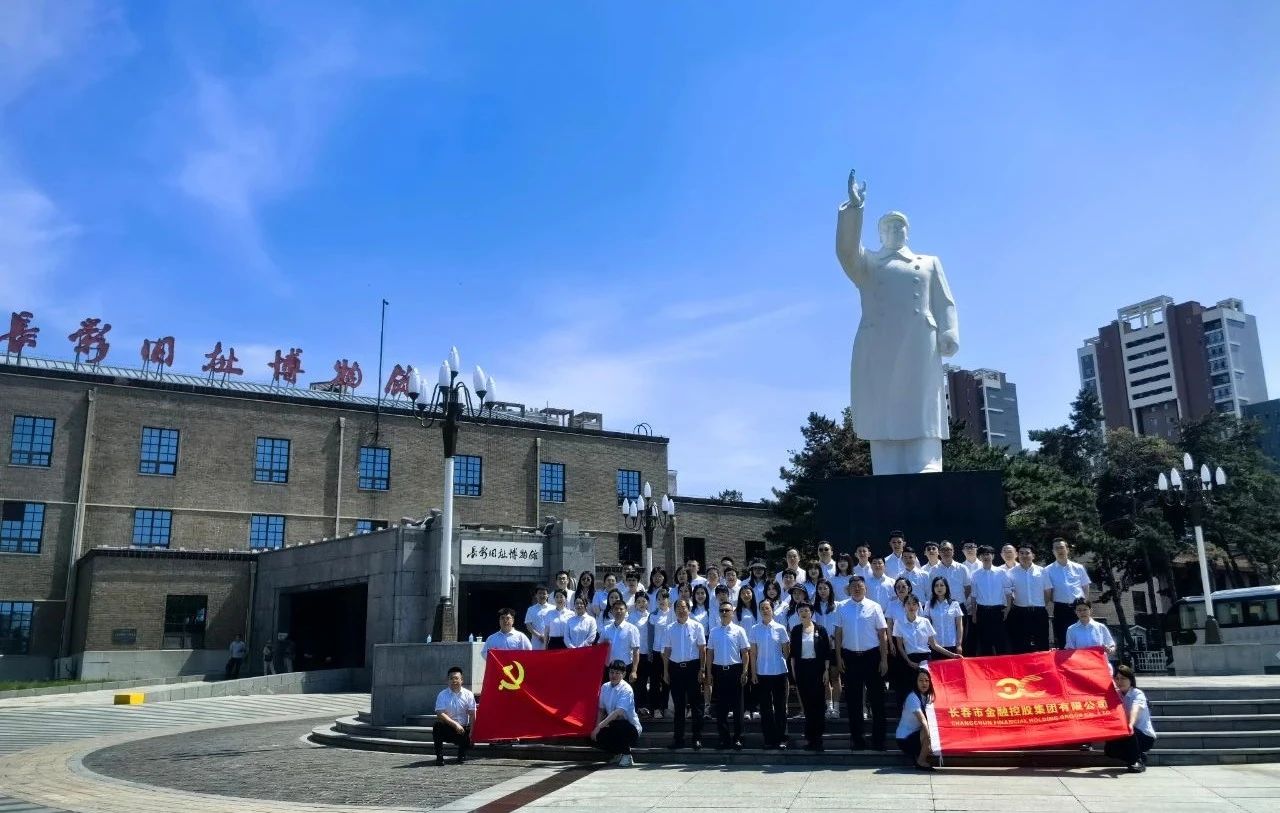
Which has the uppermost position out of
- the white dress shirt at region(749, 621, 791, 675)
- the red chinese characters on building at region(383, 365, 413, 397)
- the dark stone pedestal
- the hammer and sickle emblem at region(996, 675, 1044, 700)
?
the red chinese characters on building at region(383, 365, 413, 397)

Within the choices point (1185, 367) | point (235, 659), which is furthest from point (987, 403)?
point (235, 659)

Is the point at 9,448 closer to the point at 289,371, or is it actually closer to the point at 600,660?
the point at 289,371

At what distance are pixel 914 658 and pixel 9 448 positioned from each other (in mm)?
31332

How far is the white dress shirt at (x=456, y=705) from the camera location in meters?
11.9

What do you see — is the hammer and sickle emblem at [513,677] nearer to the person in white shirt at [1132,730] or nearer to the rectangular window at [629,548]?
the person in white shirt at [1132,730]

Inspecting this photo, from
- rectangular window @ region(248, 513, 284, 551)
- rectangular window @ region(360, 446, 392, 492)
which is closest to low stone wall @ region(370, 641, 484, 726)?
rectangular window @ region(248, 513, 284, 551)

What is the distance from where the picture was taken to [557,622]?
13.3m

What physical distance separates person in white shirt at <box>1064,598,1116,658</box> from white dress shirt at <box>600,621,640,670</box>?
16.2 feet

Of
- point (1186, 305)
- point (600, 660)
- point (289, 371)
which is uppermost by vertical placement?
point (1186, 305)

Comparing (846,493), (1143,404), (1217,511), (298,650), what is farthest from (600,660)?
(1143,404)

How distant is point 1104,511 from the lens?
47281 millimetres

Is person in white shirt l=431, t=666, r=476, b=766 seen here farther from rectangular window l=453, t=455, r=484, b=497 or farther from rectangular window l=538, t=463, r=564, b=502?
rectangular window l=538, t=463, r=564, b=502

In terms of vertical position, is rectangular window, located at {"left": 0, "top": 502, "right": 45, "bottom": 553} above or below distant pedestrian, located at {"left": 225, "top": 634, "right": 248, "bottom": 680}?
above

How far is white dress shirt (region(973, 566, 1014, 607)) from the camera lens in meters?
11.8
